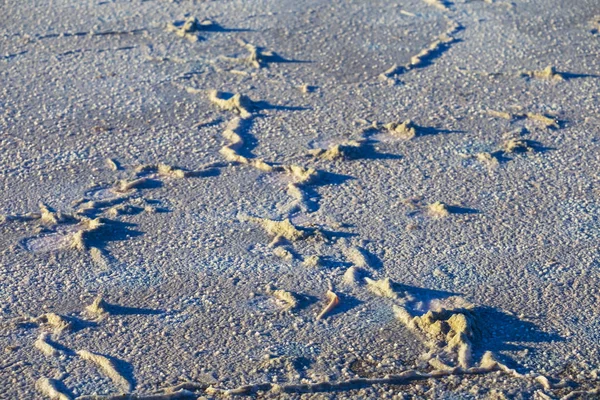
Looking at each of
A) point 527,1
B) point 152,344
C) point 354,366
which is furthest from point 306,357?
point 527,1

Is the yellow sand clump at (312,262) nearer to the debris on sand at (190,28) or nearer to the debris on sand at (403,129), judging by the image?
the debris on sand at (403,129)

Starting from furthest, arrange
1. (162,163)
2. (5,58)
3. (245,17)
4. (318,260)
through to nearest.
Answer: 1. (245,17)
2. (5,58)
3. (162,163)
4. (318,260)

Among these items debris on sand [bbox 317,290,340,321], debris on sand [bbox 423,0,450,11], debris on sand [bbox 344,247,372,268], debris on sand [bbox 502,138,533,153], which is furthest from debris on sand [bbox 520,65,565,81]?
debris on sand [bbox 317,290,340,321]

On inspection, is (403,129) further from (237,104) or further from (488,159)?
(237,104)

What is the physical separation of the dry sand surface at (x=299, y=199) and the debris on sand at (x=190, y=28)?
0.5 inches

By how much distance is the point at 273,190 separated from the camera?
3.70 meters

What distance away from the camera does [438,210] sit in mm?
3551

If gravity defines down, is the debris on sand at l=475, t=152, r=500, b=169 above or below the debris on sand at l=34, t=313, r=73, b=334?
above

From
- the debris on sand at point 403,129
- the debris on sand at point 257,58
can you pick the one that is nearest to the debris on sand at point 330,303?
the debris on sand at point 403,129

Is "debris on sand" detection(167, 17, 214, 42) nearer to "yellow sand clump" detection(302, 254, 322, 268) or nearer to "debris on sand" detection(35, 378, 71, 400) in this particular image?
"yellow sand clump" detection(302, 254, 322, 268)

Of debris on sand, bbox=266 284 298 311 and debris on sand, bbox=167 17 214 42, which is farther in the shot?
debris on sand, bbox=167 17 214 42

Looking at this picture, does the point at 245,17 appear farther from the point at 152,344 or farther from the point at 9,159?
the point at 152,344

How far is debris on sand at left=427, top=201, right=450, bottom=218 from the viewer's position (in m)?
3.53

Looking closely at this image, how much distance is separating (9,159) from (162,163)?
67 centimetres
